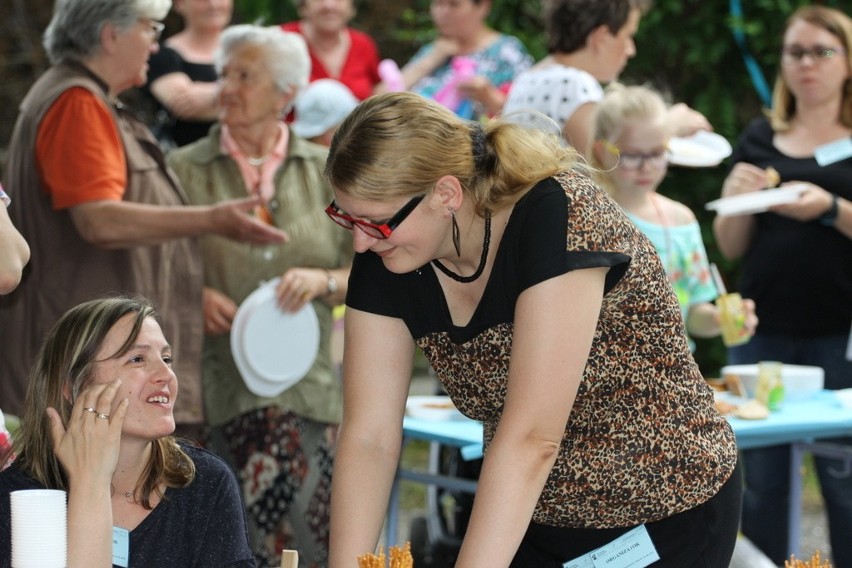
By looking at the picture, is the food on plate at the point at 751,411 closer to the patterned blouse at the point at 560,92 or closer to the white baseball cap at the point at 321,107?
the patterned blouse at the point at 560,92

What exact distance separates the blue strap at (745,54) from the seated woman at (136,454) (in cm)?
427

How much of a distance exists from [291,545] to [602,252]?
214 centimetres

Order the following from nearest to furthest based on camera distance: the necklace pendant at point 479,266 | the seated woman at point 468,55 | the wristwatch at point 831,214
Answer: the necklace pendant at point 479,266
the wristwatch at point 831,214
the seated woman at point 468,55

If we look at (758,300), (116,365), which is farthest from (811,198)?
(116,365)

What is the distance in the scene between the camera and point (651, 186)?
3.82 m

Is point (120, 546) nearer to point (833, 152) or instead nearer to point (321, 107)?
point (321, 107)

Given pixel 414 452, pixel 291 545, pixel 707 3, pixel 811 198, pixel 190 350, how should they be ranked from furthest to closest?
1. pixel 414 452
2. pixel 707 3
3. pixel 811 198
4. pixel 291 545
5. pixel 190 350

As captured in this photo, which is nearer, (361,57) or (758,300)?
(758,300)

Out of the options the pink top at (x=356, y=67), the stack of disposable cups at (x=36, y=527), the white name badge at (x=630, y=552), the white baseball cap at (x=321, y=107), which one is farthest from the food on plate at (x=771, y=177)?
the stack of disposable cups at (x=36, y=527)

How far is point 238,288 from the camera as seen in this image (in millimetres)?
3699

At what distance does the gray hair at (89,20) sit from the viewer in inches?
128

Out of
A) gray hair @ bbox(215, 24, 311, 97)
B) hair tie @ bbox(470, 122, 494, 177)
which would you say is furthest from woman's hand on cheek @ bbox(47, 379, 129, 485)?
gray hair @ bbox(215, 24, 311, 97)

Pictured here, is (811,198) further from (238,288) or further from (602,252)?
(602,252)

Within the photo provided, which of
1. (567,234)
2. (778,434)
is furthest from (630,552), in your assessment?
(778,434)
